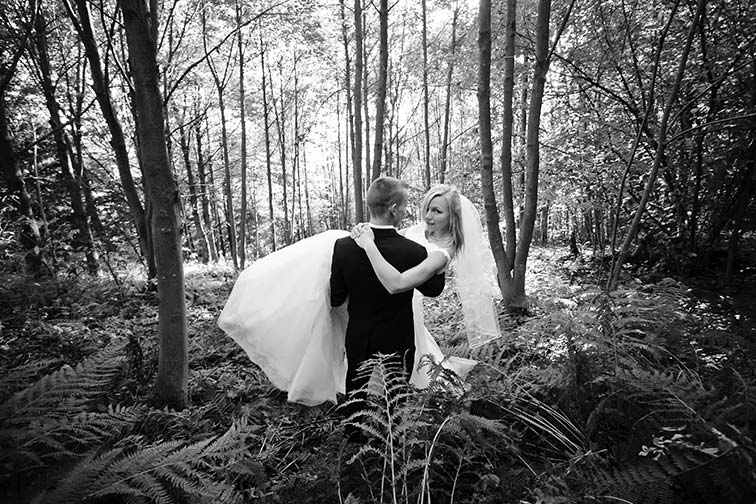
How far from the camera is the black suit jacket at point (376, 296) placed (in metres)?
2.75

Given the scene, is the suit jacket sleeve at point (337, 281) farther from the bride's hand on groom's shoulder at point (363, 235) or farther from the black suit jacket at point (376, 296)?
the bride's hand on groom's shoulder at point (363, 235)

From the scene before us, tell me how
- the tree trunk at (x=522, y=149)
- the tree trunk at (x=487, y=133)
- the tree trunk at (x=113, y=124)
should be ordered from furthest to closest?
the tree trunk at (x=522, y=149) < the tree trunk at (x=113, y=124) < the tree trunk at (x=487, y=133)

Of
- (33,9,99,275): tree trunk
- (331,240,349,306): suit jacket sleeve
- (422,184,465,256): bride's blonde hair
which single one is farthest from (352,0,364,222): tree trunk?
(331,240,349,306): suit jacket sleeve

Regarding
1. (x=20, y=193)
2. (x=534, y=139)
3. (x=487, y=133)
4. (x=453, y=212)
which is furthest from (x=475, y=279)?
(x=20, y=193)

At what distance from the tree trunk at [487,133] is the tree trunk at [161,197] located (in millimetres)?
4025

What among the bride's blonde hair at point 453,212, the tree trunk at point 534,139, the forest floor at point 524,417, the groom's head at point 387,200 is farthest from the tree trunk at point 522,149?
the groom's head at point 387,200

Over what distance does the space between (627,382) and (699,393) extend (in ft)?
0.92

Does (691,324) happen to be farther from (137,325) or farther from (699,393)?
(137,325)

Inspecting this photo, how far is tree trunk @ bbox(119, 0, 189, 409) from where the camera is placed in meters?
2.68

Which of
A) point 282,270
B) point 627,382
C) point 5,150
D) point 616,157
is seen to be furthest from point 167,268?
point 616,157

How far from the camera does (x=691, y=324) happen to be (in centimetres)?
292

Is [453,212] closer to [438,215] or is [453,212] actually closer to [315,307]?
[438,215]

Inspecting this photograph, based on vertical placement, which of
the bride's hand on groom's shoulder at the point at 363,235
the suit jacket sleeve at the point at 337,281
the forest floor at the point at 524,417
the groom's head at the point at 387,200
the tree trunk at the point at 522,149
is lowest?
the forest floor at the point at 524,417

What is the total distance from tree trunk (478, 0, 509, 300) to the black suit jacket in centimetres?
282
